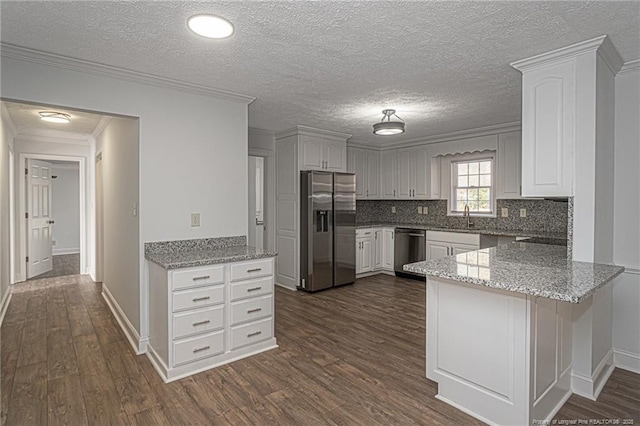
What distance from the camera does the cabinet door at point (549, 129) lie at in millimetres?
2396

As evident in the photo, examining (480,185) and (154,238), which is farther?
(480,185)

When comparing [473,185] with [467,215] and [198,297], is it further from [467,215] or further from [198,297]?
[198,297]

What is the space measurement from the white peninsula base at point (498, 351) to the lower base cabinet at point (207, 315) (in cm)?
144

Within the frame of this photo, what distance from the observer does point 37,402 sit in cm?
232

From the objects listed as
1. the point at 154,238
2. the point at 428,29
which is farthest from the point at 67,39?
the point at 428,29

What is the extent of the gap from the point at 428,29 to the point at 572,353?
2397 millimetres

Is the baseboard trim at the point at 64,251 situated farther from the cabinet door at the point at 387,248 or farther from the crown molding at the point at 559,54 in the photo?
the crown molding at the point at 559,54

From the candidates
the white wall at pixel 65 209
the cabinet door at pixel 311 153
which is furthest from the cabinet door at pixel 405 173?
the white wall at pixel 65 209

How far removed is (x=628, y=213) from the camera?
8.71ft

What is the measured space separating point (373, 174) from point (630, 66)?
13.9 feet

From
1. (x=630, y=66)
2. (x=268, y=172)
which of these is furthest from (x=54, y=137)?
(x=630, y=66)

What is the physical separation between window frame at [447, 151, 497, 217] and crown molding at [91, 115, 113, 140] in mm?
5023

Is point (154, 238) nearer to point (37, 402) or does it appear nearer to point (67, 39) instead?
point (37, 402)

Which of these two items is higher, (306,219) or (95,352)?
(306,219)
